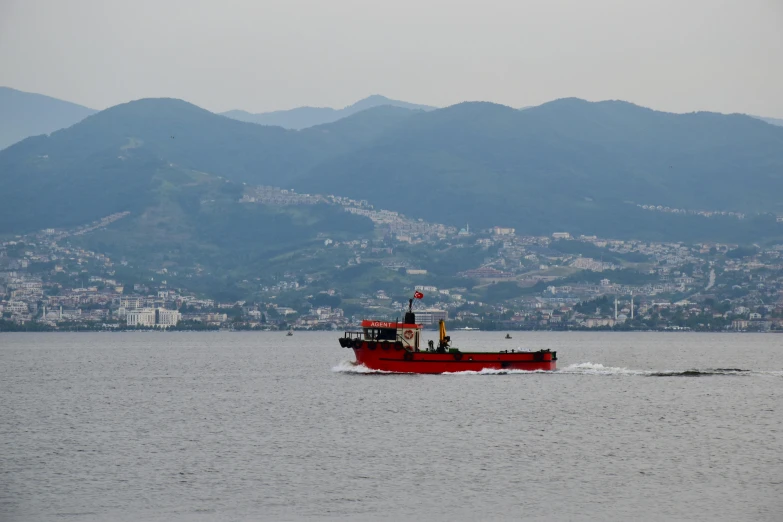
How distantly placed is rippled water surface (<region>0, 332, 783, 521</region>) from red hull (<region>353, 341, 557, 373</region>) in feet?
3.79

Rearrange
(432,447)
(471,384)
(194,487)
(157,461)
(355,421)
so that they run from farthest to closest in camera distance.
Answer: (471,384) < (355,421) < (432,447) < (157,461) < (194,487)

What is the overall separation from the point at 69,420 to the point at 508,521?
39.7 metres

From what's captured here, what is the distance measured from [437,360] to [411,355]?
3256 millimetres

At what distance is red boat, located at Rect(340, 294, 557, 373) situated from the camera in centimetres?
10181

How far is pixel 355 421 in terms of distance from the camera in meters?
74.9

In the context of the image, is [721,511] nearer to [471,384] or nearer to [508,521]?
[508,521]

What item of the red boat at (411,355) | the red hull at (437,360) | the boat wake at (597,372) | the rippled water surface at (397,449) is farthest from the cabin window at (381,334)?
the boat wake at (597,372)

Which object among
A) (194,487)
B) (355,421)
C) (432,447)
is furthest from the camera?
(355,421)

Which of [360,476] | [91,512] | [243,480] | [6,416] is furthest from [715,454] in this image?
[6,416]

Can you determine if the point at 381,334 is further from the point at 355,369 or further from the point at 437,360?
the point at 355,369

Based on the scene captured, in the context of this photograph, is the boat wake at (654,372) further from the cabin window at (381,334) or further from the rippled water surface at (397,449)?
the cabin window at (381,334)

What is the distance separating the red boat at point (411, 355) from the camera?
334 ft

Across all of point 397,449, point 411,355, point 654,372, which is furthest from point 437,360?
point 397,449

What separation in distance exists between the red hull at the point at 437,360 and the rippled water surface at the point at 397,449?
115 centimetres
